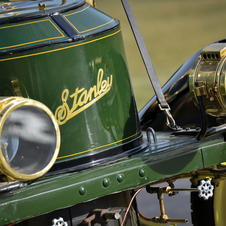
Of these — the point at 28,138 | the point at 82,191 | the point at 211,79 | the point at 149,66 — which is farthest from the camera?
the point at 149,66

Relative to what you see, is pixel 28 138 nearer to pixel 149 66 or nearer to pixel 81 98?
pixel 81 98

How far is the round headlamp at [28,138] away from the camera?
6.46 feet

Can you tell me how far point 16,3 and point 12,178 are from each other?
1.26m

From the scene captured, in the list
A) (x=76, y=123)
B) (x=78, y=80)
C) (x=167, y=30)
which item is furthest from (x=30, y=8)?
(x=167, y=30)

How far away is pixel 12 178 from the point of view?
1.96 m

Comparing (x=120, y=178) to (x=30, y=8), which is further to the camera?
(x=30, y=8)

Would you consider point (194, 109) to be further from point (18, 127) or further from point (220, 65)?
point (18, 127)

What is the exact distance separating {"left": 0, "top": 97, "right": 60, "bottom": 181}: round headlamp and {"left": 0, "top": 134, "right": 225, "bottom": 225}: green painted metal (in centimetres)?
11

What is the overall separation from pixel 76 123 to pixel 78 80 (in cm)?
21

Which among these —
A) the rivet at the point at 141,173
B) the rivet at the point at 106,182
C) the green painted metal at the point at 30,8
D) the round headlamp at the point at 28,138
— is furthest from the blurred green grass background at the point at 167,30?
the round headlamp at the point at 28,138

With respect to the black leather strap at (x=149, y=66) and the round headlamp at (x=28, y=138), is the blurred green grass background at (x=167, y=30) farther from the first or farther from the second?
the round headlamp at (x=28, y=138)

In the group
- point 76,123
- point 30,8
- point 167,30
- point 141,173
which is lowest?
point 167,30

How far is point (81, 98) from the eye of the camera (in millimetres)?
2320

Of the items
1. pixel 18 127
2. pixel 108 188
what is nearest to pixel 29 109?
pixel 18 127
